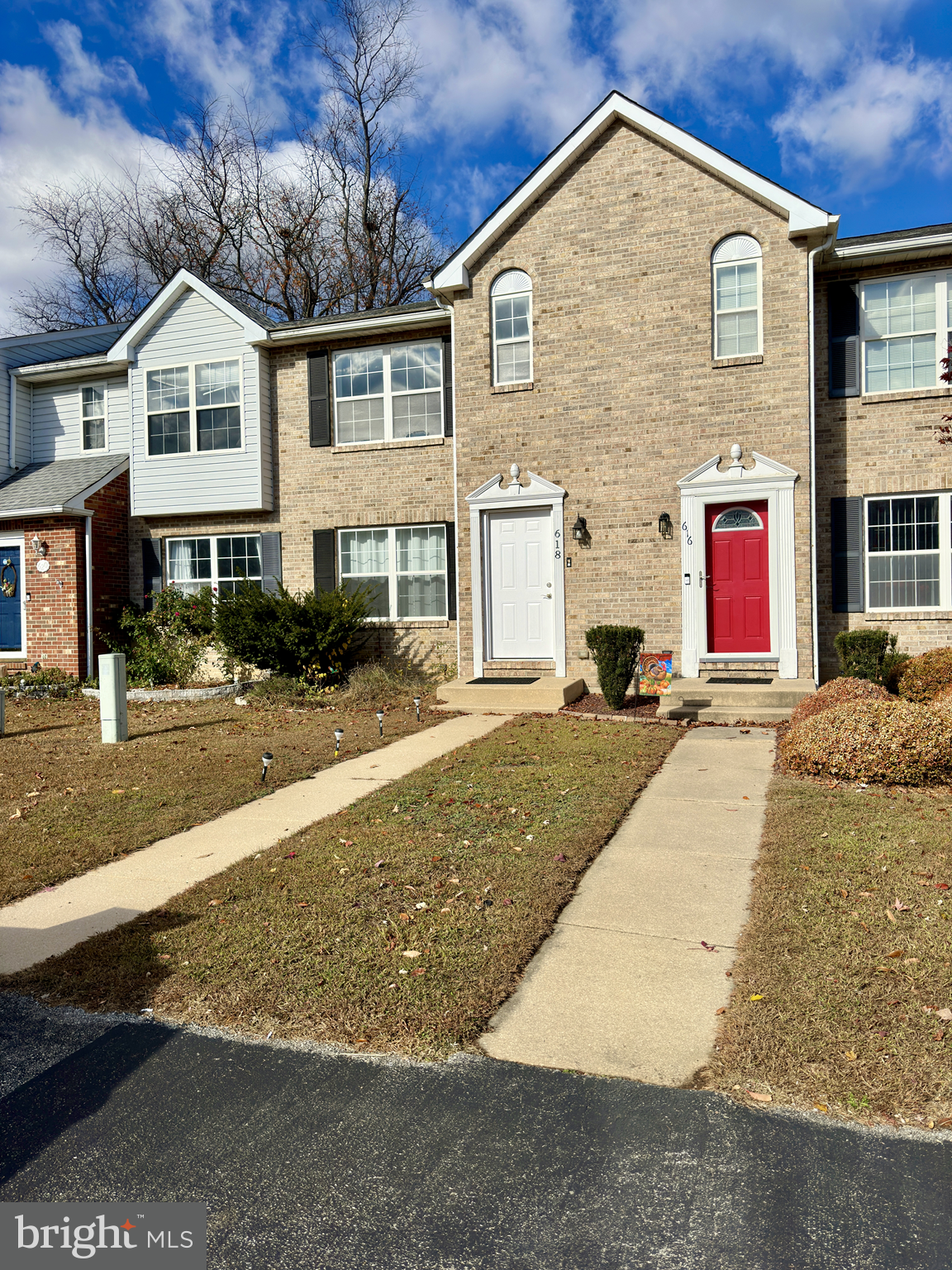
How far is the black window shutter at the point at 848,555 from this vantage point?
12203 millimetres

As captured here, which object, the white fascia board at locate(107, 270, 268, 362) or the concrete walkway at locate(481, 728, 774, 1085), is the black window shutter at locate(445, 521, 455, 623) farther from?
the concrete walkway at locate(481, 728, 774, 1085)

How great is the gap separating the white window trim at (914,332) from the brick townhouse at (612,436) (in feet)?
0.12

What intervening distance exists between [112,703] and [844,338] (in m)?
10.8

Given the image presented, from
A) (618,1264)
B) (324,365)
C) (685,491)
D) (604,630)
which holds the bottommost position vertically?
(618,1264)

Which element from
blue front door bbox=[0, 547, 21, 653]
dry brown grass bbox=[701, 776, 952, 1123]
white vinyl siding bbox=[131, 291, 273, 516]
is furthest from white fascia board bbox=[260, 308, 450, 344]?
dry brown grass bbox=[701, 776, 952, 1123]

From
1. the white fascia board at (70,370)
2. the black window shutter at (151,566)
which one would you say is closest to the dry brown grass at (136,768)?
the black window shutter at (151,566)

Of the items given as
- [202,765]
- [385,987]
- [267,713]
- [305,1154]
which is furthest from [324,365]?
[305,1154]

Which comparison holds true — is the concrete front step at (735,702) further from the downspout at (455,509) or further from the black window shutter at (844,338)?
the black window shutter at (844,338)

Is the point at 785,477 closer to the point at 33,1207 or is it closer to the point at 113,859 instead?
the point at 113,859

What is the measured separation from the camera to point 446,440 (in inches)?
558

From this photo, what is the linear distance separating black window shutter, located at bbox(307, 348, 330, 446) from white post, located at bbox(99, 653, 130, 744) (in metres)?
5.99

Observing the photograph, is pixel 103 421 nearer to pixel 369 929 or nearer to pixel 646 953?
pixel 369 929

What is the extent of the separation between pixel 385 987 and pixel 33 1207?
156 centimetres

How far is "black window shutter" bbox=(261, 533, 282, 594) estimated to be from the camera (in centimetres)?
1534
